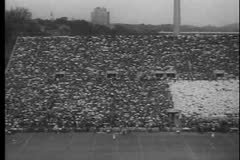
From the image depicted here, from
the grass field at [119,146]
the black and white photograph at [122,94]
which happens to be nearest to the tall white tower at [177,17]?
the black and white photograph at [122,94]

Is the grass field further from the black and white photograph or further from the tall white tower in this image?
the tall white tower

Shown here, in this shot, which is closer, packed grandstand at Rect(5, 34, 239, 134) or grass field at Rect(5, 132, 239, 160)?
grass field at Rect(5, 132, 239, 160)

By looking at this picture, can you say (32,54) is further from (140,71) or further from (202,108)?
(202,108)

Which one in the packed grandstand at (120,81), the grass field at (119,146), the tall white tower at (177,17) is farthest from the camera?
the tall white tower at (177,17)

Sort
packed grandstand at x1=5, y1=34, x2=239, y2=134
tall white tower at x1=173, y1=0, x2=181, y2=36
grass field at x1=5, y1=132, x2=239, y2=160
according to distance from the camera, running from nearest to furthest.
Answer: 1. grass field at x1=5, y1=132, x2=239, y2=160
2. packed grandstand at x1=5, y1=34, x2=239, y2=134
3. tall white tower at x1=173, y1=0, x2=181, y2=36

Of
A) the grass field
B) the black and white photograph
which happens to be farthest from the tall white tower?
the grass field

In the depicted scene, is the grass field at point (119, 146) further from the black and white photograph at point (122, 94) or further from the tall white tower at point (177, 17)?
the tall white tower at point (177, 17)

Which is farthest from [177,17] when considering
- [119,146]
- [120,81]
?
[119,146]
